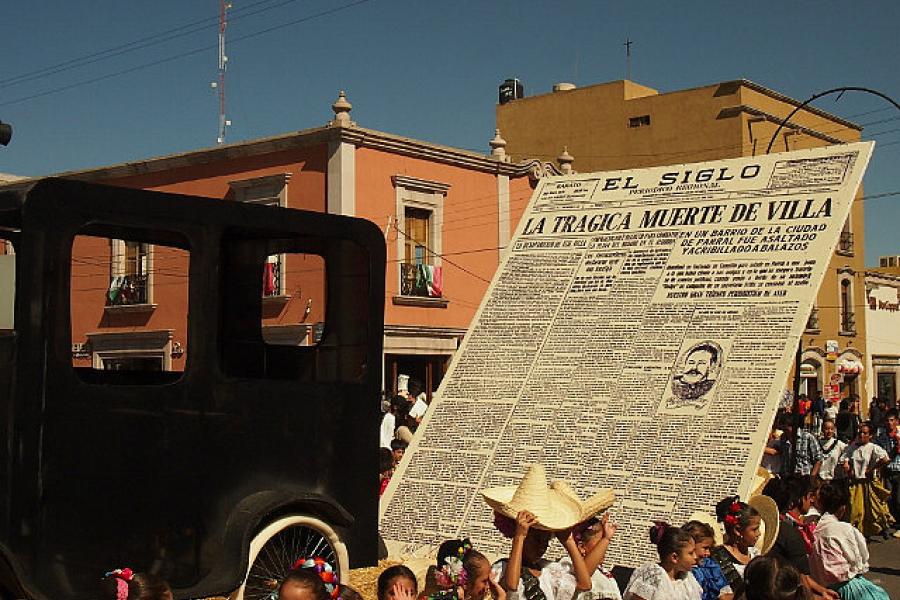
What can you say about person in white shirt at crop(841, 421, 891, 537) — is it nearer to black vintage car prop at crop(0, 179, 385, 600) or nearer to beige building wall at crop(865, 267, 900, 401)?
black vintage car prop at crop(0, 179, 385, 600)

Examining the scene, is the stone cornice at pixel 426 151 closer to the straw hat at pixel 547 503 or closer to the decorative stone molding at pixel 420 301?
the decorative stone molding at pixel 420 301

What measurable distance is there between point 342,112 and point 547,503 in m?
19.4

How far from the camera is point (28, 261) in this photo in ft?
18.7

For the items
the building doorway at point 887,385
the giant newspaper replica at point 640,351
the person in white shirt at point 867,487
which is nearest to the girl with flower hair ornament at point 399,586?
the giant newspaper replica at point 640,351

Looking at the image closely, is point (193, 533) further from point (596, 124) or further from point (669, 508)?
point (596, 124)

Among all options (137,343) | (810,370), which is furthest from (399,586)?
(810,370)

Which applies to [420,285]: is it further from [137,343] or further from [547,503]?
[547,503]

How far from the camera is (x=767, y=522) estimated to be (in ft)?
23.9

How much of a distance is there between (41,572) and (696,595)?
3.44 metres

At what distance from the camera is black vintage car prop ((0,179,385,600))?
5707 mm

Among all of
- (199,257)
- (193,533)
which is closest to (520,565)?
(193,533)

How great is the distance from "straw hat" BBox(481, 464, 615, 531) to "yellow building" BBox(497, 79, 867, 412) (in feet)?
93.2

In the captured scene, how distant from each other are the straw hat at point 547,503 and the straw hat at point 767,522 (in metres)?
1.20

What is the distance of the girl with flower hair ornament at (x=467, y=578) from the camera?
4750mm
